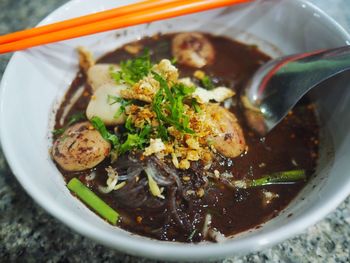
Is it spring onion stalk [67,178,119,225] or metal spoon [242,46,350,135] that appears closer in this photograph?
spring onion stalk [67,178,119,225]

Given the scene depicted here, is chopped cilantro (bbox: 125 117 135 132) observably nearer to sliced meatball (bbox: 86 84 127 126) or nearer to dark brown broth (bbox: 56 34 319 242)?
sliced meatball (bbox: 86 84 127 126)

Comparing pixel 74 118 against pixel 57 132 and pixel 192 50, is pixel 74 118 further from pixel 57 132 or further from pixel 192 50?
pixel 192 50

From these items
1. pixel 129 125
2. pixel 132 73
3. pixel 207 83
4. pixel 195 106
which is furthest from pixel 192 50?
pixel 129 125

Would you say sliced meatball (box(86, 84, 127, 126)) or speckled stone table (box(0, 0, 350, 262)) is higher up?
sliced meatball (box(86, 84, 127, 126))

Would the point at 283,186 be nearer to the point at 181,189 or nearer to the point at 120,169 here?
Answer: the point at 181,189

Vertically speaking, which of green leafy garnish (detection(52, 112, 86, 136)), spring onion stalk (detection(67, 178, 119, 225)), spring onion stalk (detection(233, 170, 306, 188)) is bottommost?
spring onion stalk (detection(233, 170, 306, 188))

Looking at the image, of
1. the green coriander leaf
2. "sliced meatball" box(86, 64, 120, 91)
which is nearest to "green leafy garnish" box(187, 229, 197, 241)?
the green coriander leaf

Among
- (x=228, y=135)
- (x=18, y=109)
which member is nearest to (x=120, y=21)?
(x=18, y=109)

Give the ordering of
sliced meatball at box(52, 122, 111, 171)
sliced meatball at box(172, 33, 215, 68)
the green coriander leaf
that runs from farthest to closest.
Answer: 1. sliced meatball at box(172, 33, 215, 68)
2. the green coriander leaf
3. sliced meatball at box(52, 122, 111, 171)
